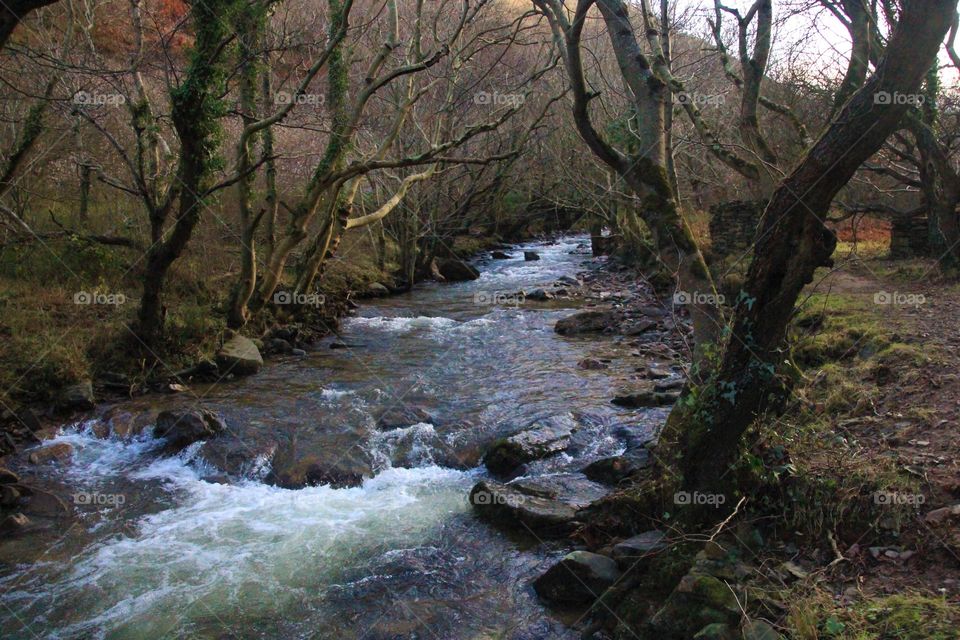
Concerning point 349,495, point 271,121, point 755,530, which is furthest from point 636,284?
point 755,530

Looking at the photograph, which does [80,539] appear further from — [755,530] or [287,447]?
[755,530]

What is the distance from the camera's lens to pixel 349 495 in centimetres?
731

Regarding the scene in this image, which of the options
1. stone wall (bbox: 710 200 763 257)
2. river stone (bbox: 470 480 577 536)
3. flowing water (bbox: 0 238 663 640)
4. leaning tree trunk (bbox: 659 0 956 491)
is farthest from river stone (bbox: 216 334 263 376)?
stone wall (bbox: 710 200 763 257)

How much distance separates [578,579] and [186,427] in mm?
5528

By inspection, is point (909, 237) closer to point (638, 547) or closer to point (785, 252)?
point (785, 252)

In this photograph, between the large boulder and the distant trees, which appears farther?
the large boulder

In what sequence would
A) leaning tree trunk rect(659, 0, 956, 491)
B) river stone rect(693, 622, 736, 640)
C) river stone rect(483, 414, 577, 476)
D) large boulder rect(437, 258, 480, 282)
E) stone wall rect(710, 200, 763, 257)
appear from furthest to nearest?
large boulder rect(437, 258, 480, 282) → stone wall rect(710, 200, 763, 257) → river stone rect(483, 414, 577, 476) → leaning tree trunk rect(659, 0, 956, 491) → river stone rect(693, 622, 736, 640)

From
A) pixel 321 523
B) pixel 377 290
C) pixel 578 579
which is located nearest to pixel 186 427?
pixel 321 523

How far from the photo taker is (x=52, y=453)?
807 cm

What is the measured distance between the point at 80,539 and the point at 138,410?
10.9ft

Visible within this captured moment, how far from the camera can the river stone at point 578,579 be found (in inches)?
194

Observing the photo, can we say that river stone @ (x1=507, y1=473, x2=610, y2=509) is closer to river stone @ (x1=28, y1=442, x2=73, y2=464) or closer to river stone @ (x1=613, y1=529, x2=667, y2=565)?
river stone @ (x1=613, y1=529, x2=667, y2=565)

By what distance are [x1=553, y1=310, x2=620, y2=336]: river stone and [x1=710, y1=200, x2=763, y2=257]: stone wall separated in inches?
151

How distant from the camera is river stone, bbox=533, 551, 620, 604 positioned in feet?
16.2
